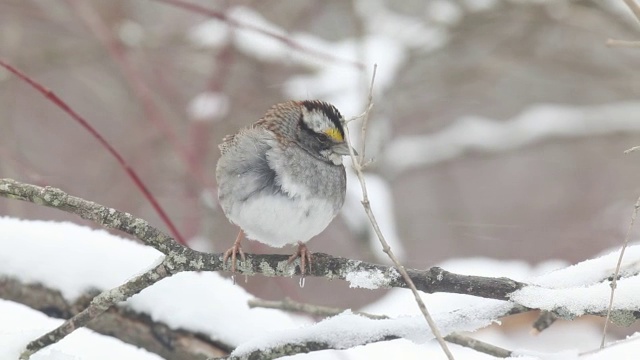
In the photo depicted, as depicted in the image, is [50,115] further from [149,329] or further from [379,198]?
[149,329]

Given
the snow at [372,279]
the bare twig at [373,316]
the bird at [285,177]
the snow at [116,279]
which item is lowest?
the snow at [372,279]

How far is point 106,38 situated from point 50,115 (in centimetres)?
425

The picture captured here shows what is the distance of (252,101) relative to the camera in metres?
6.06

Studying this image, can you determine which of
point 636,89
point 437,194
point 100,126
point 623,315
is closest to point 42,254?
point 623,315

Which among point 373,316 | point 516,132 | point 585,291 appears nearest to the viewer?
point 585,291

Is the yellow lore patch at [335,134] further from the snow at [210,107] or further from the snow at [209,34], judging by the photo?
the snow at [209,34]

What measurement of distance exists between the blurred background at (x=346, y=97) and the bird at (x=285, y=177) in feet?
5.90

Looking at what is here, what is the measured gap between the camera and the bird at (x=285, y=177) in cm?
257

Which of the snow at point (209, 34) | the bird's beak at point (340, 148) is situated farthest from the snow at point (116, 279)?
the snow at point (209, 34)

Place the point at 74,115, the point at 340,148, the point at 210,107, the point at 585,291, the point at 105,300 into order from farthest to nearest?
the point at 210,107
the point at 340,148
the point at 74,115
the point at 105,300
the point at 585,291

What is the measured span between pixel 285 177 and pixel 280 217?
157 millimetres

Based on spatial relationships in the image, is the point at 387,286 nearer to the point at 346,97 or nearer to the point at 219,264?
the point at 219,264

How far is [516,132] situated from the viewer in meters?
6.22

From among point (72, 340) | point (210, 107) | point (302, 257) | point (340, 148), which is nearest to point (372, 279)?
point (302, 257)
